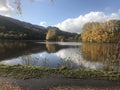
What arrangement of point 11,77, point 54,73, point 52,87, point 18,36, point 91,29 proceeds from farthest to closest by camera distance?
1. point 18,36
2. point 91,29
3. point 54,73
4. point 11,77
5. point 52,87

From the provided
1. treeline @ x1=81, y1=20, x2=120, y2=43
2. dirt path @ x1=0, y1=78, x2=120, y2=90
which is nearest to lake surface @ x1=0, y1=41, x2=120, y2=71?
dirt path @ x1=0, y1=78, x2=120, y2=90

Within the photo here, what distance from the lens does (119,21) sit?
125m

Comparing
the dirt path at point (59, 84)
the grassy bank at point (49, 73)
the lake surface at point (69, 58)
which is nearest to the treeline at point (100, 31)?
the lake surface at point (69, 58)

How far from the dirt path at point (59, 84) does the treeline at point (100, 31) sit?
287 feet

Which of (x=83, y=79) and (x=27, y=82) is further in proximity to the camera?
(x=83, y=79)

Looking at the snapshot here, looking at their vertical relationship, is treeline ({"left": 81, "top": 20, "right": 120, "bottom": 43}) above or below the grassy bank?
above

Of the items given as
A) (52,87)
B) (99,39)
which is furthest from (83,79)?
(99,39)

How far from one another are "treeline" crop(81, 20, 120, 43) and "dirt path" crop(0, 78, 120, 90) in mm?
87332

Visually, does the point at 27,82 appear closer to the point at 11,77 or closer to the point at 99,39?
the point at 11,77

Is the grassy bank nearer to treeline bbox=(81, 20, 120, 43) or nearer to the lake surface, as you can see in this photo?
the lake surface

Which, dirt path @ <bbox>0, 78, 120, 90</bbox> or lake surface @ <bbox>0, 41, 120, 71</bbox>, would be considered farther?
lake surface @ <bbox>0, 41, 120, 71</bbox>

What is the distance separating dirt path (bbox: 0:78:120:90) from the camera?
1427cm

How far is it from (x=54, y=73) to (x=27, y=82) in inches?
131

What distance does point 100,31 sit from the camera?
113 m
